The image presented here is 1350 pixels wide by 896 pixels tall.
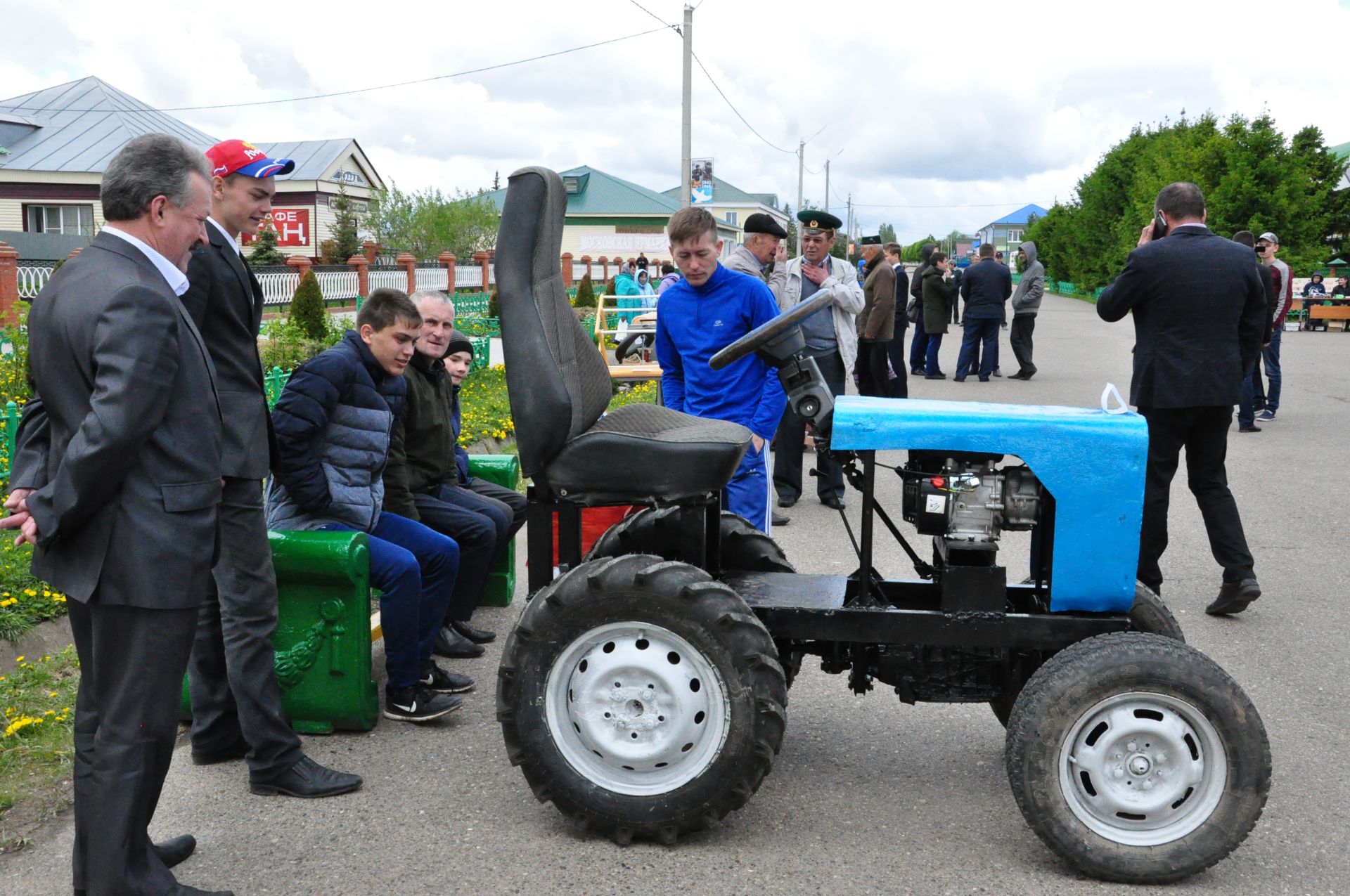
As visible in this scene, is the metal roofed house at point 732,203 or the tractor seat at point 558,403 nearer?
the tractor seat at point 558,403

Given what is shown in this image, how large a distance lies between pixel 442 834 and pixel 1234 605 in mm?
4367

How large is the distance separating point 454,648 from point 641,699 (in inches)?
81.4

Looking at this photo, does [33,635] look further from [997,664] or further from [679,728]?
[997,664]

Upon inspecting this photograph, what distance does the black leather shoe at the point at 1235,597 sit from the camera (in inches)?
241

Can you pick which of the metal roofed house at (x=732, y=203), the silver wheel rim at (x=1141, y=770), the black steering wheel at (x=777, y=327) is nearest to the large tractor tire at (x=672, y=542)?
the black steering wheel at (x=777, y=327)

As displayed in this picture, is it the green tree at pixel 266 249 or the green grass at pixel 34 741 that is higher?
the green tree at pixel 266 249

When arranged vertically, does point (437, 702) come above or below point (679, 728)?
below

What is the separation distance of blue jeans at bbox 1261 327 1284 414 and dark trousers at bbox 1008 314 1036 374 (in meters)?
4.80

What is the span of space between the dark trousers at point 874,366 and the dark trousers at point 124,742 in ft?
33.2

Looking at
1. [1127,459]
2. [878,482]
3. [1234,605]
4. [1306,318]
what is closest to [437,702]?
[1127,459]

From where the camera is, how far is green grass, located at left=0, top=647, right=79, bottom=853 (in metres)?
3.89

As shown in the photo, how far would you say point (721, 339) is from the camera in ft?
18.4

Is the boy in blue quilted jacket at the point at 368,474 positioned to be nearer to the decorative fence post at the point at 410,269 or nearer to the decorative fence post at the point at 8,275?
the decorative fence post at the point at 8,275

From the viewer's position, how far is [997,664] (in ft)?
12.9
